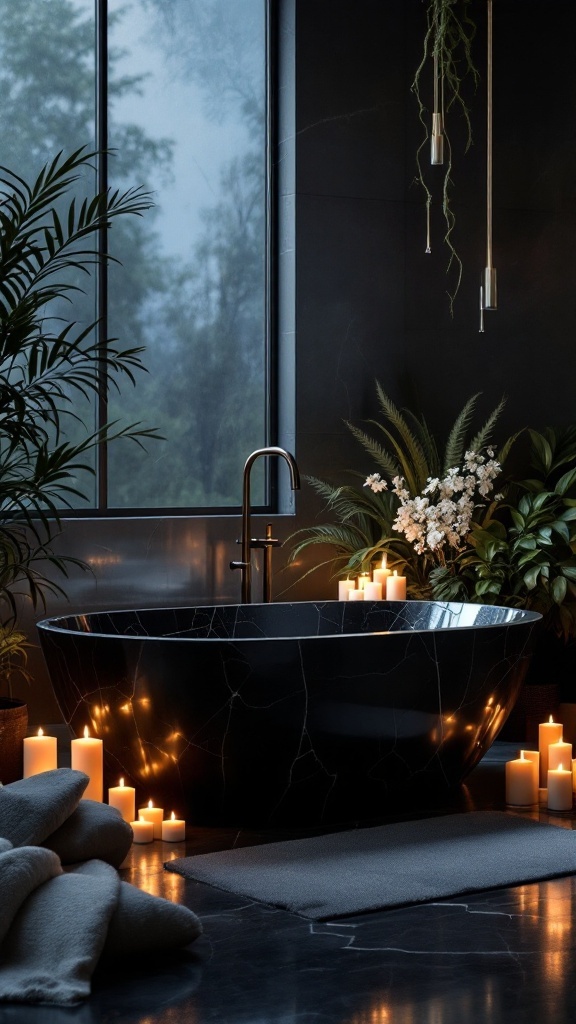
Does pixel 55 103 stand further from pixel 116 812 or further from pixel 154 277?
pixel 116 812

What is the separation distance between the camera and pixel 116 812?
296 centimetres

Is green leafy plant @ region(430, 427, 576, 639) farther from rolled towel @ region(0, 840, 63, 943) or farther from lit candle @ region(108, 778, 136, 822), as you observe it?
rolled towel @ region(0, 840, 63, 943)

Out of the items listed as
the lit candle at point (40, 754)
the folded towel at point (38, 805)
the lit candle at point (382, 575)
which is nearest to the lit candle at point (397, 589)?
the lit candle at point (382, 575)

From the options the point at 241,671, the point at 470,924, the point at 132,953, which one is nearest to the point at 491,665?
the point at 241,671

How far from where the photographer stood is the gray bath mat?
9.16ft

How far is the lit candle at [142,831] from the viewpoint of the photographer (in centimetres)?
324

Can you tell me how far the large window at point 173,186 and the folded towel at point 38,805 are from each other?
6.97 feet

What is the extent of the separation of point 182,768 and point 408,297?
2687mm

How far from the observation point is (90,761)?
3.31 m

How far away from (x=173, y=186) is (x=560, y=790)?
2.72 meters

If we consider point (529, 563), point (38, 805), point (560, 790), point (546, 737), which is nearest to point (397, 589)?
point (529, 563)

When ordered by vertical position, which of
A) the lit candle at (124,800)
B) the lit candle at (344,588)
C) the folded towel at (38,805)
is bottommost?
the lit candle at (124,800)

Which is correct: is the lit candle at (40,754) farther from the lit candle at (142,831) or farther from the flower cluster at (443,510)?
the flower cluster at (443,510)

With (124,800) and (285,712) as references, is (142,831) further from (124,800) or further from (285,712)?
(285,712)
